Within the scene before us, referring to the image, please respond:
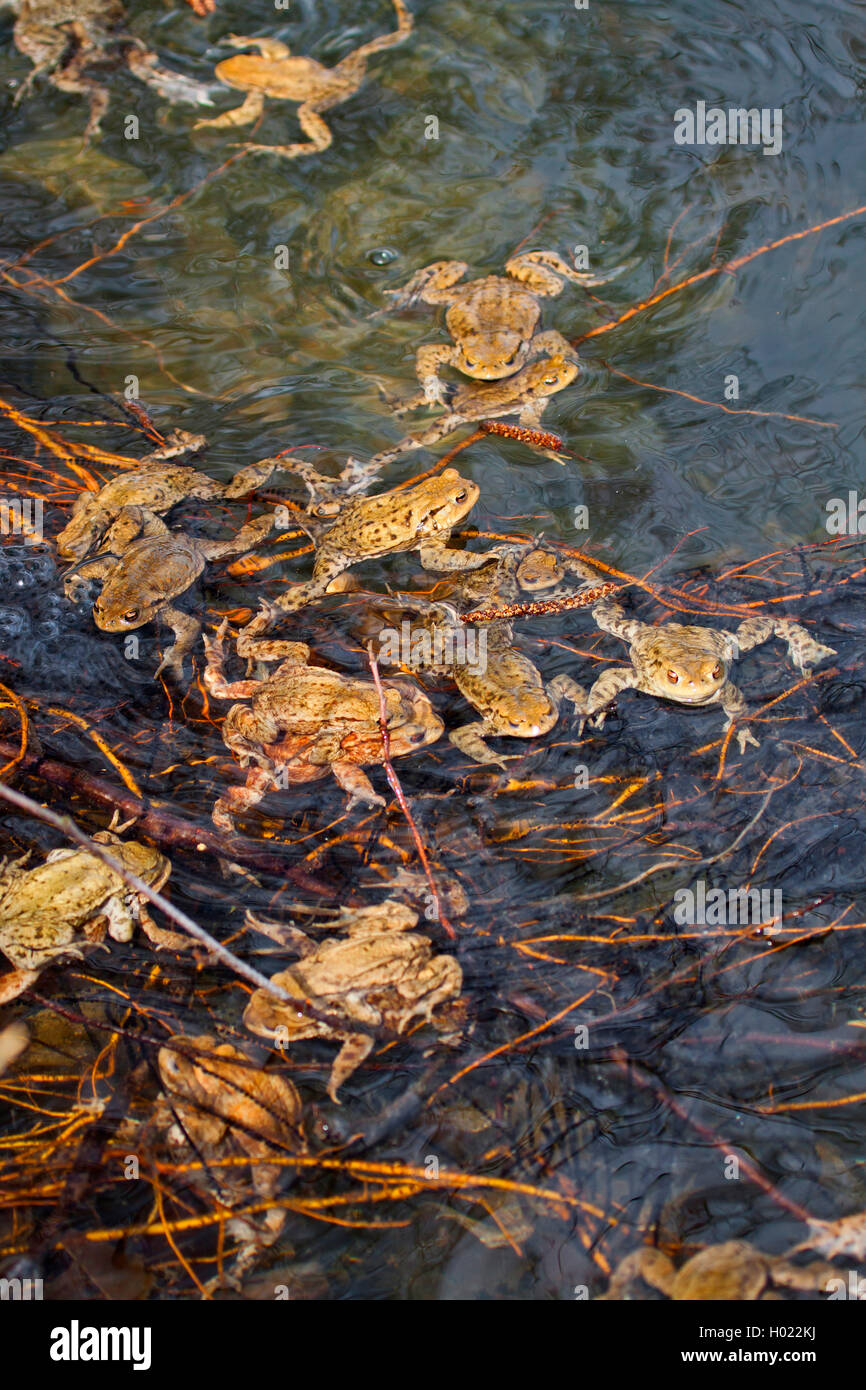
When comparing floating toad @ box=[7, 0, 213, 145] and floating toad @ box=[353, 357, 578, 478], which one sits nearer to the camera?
floating toad @ box=[353, 357, 578, 478]

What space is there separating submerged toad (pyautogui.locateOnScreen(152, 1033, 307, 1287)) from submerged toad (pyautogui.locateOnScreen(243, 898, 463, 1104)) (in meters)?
0.19

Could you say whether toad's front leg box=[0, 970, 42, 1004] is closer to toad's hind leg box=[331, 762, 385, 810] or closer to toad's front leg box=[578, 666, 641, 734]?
toad's hind leg box=[331, 762, 385, 810]

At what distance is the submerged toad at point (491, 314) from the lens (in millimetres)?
7051

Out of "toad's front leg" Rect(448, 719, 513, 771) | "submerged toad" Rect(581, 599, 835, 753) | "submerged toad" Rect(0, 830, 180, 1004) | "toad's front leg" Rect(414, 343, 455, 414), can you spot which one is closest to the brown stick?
"submerged toad" Rect(0, 830, 180, 1004)

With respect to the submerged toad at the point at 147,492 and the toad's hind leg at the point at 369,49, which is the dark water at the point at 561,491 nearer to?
the toad's hind leg at the point at 369,49

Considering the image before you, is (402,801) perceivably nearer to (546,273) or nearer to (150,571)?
(150,571)

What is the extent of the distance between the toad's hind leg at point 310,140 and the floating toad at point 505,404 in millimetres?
3593


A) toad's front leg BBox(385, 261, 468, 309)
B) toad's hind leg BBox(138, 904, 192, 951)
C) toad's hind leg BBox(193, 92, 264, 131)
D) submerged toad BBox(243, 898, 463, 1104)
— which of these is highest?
toad's hind leg BBox(193, 92, 264, 131)

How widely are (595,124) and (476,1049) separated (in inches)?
329

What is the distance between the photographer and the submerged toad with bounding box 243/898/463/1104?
13.5 ft

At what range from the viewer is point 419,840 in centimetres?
476

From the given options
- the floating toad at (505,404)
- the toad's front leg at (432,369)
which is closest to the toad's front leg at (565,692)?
the floating toad at (505,404)
